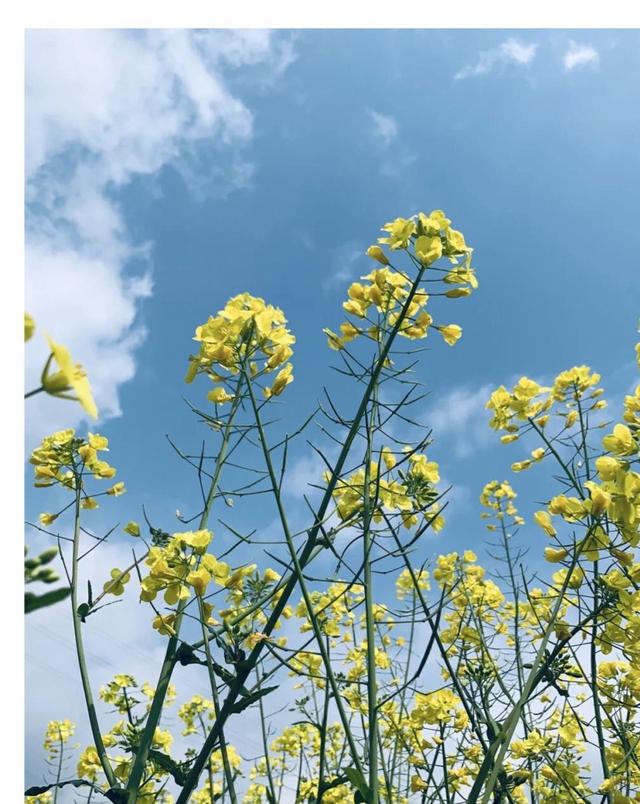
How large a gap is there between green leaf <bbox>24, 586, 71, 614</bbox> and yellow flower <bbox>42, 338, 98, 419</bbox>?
0.24 metres

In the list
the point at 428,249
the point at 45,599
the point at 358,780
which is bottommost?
the point at 358,780

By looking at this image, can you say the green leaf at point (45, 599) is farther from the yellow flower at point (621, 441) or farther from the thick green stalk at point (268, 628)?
the yellow flower at point (621, 441)

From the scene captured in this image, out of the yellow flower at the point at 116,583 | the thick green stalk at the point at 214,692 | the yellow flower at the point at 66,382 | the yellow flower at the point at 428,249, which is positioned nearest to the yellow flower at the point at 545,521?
the yellow flower at the point at 428,249

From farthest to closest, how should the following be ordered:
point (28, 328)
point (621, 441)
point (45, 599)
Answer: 1. point (621, 441)
2. point (28, 328)
3. point (45, 599)

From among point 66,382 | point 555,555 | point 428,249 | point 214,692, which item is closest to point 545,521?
point 555,555

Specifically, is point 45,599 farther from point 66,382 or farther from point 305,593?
point 305,593

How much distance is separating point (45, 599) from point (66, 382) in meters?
0.31

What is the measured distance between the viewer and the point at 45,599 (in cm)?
55

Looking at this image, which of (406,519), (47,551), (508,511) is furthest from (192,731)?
(47,551)

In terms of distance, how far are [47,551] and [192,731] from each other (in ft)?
19.1

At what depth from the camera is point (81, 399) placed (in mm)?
751

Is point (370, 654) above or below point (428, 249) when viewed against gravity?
below

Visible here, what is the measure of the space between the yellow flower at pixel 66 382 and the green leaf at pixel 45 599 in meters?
0.24

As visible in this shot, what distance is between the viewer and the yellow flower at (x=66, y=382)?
0.74 meters
